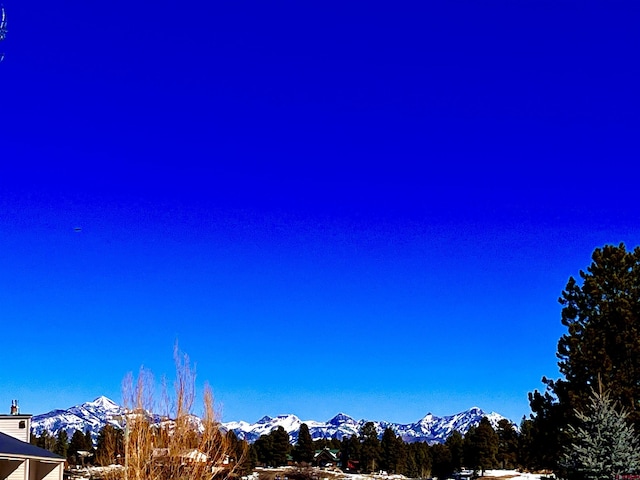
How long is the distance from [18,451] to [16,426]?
7.85m

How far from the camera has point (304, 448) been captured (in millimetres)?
99688

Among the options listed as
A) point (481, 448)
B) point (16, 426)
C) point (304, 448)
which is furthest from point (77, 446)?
point (16, 426)

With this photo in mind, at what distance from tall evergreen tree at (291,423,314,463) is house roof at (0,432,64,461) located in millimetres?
67695

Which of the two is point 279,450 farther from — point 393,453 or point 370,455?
point 393,453

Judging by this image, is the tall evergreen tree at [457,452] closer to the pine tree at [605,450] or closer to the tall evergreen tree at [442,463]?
the tall evergreen tree at [442,463]

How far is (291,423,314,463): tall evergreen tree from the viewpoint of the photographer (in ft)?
323

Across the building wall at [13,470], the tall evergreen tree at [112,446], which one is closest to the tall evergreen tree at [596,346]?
the tall evergreen tree at [112,446]

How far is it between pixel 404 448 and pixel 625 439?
81.8 metres

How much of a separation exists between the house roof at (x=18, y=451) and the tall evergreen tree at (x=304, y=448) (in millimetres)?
67695

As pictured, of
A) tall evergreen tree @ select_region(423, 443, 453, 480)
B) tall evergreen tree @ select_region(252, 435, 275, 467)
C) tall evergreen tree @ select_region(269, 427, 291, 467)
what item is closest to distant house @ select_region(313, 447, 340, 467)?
tall evergreen tree @ select_region(269, 427, 291, 467)

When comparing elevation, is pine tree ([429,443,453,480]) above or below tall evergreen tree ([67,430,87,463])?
below

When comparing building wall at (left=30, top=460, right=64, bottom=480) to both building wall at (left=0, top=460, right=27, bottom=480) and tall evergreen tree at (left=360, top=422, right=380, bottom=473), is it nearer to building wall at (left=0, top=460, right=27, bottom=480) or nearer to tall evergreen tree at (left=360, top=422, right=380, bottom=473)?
building wall at (left=0, top=460, right=27, bottom=480)

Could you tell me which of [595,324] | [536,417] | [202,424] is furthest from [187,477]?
[595,324]

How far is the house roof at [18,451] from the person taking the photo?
28489mm
